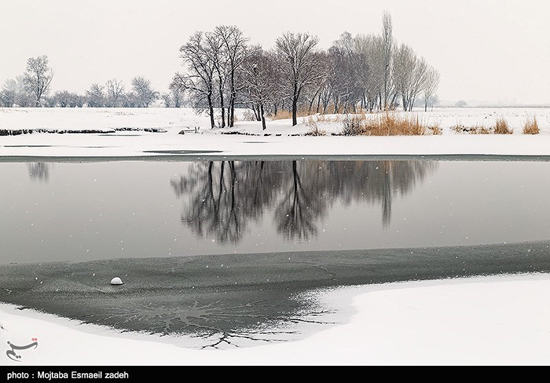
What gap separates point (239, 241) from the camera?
12828mm

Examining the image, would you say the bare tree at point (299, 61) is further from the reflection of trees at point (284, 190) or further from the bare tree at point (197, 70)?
the reflection of trees at point (284, 190)

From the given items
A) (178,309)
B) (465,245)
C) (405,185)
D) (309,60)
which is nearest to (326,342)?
(178,309)

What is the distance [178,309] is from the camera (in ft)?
27.6

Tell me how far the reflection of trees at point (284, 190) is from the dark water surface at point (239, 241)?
0.23ft

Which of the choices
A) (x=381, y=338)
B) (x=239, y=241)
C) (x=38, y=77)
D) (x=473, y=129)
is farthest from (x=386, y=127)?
(x=38, y=77)

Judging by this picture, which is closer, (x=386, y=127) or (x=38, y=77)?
(x=386, y=127)

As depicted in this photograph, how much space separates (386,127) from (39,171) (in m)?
29.0

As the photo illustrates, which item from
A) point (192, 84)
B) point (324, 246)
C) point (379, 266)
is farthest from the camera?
point (192, 84)

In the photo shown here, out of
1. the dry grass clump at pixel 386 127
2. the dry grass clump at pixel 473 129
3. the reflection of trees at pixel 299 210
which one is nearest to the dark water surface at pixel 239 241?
the reflection of trees at pixel 299 210

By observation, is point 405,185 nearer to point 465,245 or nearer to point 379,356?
point 465,245

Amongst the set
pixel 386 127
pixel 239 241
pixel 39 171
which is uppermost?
pixel 386 127

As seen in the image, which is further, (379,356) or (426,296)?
(426,296)

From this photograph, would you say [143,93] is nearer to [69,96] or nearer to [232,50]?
[69,96]
